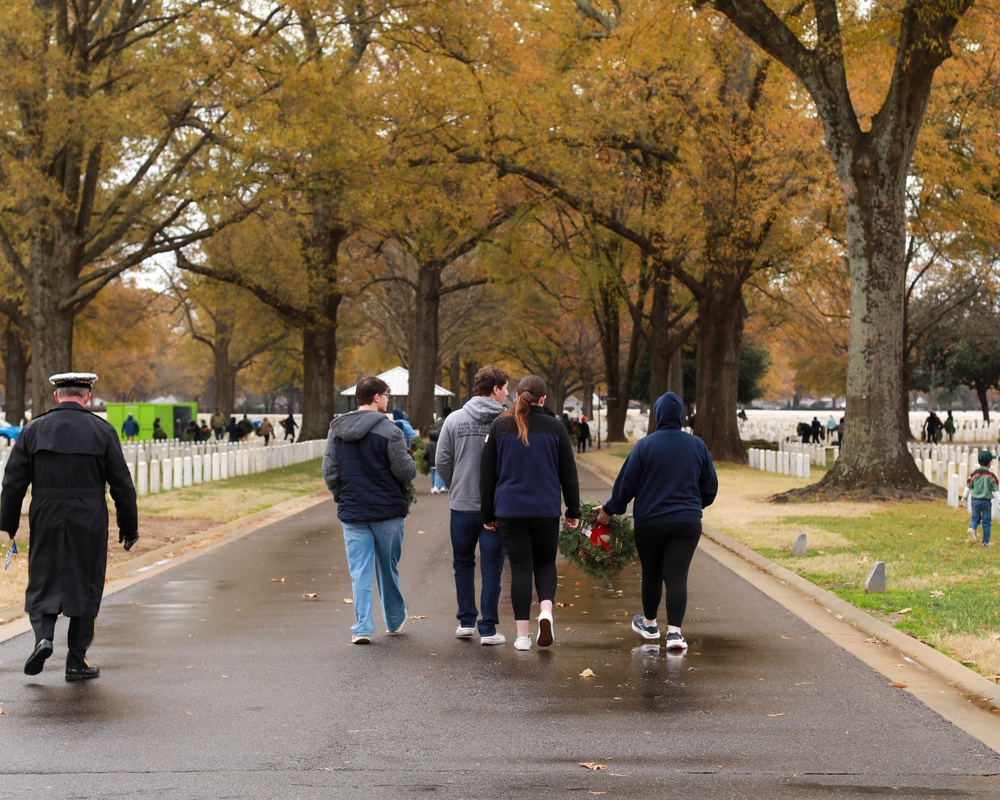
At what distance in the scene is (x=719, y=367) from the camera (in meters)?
36.8

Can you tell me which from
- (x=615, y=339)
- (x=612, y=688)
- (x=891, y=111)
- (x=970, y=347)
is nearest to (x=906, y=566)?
(x=612, y=688)

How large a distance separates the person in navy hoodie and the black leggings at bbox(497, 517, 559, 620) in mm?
537

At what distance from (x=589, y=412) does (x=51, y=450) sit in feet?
273

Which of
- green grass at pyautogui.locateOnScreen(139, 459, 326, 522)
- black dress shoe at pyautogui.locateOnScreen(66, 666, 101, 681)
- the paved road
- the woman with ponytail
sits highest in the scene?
the woman with ponytail

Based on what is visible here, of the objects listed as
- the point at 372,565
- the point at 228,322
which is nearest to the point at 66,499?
the point at 372,565

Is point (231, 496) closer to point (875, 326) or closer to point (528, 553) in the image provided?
point (875, 326)

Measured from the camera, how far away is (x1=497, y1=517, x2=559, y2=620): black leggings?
9.12 metres

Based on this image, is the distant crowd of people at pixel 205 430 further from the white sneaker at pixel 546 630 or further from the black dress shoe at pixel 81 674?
the black dress shoe at pixel 81 674

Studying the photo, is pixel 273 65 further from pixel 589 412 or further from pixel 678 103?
pixel 589 412

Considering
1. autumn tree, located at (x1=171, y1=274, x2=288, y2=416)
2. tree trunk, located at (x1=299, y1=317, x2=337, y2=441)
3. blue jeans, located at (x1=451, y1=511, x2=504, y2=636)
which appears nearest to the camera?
blue jeans, located at (x1=451, y1=511, x2=504, y2=636)

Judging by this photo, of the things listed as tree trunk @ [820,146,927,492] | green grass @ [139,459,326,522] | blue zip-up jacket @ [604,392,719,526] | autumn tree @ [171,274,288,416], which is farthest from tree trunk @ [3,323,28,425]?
blue zip-up jacket @ [604,392,719,526]

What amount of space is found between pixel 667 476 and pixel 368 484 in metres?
2.06

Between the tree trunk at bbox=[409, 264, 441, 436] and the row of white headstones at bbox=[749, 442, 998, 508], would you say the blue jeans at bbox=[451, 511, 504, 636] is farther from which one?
the tree trunk at bbox=[409, 264, 441, 436]

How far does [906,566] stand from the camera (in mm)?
13578
